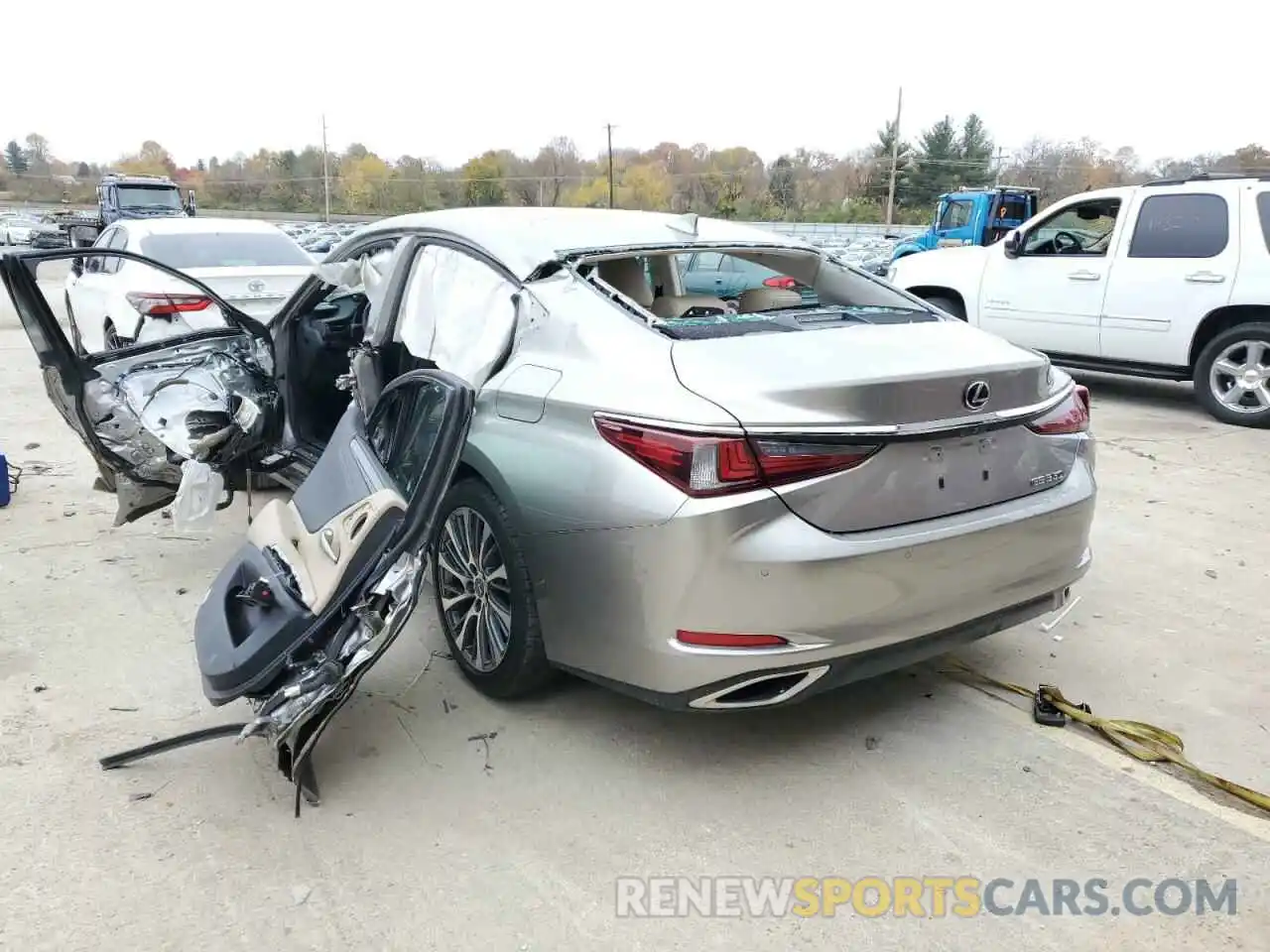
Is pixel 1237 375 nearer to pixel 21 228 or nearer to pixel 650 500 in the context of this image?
pixel 650 500

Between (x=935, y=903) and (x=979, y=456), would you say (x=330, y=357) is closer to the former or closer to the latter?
(x=979, y=456)

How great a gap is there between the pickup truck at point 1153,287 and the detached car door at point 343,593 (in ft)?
22.1

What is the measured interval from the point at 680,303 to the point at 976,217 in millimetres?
18649

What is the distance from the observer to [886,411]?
8.71 feet

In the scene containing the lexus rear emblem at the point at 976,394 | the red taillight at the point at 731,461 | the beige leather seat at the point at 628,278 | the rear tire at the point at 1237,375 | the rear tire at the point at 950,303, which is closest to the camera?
the red taillight at the point at 731,461

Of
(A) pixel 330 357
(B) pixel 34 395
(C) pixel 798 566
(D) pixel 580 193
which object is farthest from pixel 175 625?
(D) pixel 580 193

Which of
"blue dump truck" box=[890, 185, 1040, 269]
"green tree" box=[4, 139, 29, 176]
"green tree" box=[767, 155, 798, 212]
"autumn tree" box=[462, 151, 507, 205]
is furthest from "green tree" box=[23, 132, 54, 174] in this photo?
"blue dump truck" box=[890, 185, 1040, 269]

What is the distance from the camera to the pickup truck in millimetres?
7691

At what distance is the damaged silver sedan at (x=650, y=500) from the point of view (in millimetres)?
2561

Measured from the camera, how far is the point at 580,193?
61719mm

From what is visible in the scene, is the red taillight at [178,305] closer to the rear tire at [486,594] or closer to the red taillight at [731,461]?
the rear tire at [486,594]

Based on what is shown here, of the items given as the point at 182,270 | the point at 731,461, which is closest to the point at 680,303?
the point at 731,461

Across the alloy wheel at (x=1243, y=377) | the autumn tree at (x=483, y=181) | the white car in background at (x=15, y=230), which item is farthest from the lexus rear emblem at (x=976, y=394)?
the autumn tree at (x=483, y=181)

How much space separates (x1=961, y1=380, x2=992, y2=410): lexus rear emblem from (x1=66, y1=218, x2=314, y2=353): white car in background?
5868 millimetres
